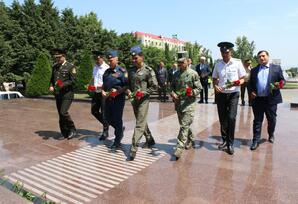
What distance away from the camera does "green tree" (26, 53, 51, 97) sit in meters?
17.0

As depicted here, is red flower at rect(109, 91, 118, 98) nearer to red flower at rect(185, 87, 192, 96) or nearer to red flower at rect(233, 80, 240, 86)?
red flower at rect(185, 87, 192, 96)

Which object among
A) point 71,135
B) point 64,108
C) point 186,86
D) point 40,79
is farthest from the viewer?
point 40,79

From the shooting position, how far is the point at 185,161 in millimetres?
5059

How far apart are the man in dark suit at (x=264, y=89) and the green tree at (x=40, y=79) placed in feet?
43.9

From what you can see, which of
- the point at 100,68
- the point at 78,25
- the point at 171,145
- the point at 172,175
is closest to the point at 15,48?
the point at 78,25

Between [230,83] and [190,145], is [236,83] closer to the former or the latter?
[230,83]

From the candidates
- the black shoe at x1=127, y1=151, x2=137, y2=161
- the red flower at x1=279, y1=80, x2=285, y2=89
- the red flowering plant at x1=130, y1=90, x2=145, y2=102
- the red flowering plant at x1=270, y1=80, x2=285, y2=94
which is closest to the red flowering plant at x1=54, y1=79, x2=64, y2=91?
the red flowering plant at x1=130, y1=90, x2=145, y2=102

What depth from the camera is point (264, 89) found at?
5793 millimetres

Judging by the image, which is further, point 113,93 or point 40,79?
point 40,79

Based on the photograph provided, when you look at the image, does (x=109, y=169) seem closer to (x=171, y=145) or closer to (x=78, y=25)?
(x=171, y=145)

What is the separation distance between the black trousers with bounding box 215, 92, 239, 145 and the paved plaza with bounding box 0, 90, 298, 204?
0.36 m

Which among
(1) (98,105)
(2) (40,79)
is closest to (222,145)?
(1) (98,105)

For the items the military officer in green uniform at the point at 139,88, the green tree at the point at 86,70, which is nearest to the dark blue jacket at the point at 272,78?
the military officer in green uniform at the point at 139,88

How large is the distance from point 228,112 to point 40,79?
45.3ft
